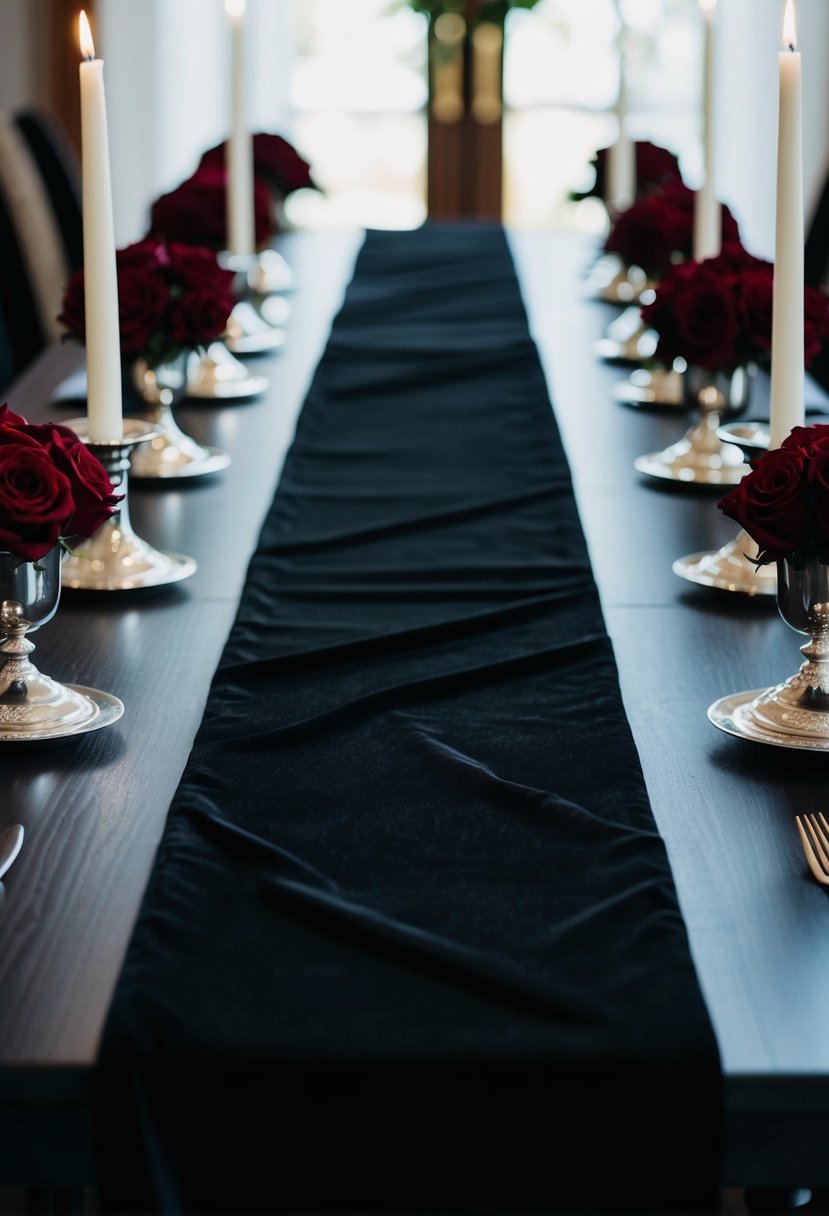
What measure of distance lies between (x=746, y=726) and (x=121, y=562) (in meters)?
0.55

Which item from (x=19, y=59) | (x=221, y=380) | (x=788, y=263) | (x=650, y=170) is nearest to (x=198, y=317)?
(x=221, y=380)

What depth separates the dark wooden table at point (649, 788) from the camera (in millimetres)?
678

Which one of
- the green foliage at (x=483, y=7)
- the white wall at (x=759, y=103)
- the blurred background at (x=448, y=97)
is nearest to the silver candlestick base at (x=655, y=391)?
the white wall at (x=759, y=103)

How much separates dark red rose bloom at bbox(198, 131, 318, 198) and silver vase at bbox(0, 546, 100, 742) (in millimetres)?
2050

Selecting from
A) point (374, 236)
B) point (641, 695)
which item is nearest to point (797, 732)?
point (641, 695)

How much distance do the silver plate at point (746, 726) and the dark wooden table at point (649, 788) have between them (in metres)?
0.01

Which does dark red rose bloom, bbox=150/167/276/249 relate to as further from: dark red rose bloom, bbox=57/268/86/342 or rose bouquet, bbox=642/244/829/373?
rose bouquet, bbox=642/244/829/373

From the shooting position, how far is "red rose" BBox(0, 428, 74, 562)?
94cm

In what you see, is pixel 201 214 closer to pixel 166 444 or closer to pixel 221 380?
pixel 221 380

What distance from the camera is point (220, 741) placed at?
101 cm

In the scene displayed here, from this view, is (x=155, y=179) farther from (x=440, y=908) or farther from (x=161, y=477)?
(x=440, y=908)

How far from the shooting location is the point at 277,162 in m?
2.96

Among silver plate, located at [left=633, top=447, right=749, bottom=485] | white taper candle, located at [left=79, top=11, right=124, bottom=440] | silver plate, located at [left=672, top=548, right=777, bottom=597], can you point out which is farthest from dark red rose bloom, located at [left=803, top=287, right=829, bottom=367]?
white taper candle, located at [left=79, top=11, right=124, bottom=440]

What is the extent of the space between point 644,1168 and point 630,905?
15cm
